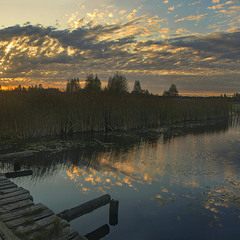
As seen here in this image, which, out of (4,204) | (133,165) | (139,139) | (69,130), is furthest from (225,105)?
(4,204)

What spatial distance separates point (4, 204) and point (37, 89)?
12.3 m

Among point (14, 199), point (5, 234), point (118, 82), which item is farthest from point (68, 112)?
point (118, 82)

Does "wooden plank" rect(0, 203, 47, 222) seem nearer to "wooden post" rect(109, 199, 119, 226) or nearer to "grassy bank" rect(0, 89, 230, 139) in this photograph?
"wooden post" rect(109, 199, 119, 226)

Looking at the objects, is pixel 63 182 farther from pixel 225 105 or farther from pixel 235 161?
pixel 225 105

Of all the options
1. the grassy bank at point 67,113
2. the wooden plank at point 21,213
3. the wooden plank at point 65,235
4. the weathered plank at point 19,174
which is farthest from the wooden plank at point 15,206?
the grassy bank at point 67,113

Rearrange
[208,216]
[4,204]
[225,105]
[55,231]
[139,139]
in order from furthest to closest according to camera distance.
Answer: [225,105] → [139,139] → [208,216] → [4,204] → [55,231]

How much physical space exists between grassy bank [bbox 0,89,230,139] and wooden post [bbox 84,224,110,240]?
9.79 m

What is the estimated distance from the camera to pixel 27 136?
13.2 m

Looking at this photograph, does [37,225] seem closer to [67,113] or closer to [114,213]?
[114,213]

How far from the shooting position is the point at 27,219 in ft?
12.3

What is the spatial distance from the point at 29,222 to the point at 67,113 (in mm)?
11921

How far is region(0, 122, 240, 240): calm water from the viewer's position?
186 inches

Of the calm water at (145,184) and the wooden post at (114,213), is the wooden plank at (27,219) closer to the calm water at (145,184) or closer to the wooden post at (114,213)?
the calm water at (145,184)

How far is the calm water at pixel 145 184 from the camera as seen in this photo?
15.5 ft
